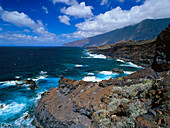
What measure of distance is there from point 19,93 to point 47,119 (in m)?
16.5

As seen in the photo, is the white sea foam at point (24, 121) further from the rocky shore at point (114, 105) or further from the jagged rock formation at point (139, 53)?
the jagged rock formation at point (139, 53)

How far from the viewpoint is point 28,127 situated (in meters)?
15.2

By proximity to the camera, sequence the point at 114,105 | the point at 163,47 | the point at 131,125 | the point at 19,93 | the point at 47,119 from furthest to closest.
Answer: the point at 19,93 → the point at 163,47 → the point at 47,119 → the point at 114,105 → the point at 131,125

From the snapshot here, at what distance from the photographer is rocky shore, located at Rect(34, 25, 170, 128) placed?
643 centimetres

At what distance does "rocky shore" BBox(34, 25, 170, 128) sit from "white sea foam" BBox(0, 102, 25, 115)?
6.56 metres

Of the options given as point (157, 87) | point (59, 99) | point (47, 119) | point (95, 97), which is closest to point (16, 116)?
point (47, 119)

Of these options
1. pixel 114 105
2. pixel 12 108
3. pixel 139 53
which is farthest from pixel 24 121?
pixel 139 53

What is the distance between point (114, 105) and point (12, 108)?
2063 centimetres

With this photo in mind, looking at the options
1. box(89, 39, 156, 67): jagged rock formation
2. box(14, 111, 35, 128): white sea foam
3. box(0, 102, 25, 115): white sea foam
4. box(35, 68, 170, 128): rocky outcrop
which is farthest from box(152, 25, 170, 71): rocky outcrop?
box(89, 39, 156, 67): jagged rock formation

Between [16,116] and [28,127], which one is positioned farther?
[16,116]

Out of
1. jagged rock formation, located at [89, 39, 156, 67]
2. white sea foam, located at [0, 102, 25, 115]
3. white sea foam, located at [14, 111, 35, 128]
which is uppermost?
jagged rock formation, located at [89, 39, 156, 67]

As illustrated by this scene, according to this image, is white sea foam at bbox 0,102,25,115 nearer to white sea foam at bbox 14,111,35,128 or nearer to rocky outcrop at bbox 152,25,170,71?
white sea foam at bbox 14,111,35,128

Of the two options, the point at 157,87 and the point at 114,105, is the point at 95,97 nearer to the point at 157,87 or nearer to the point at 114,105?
the point at 114,105

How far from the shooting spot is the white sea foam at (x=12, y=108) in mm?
18497
